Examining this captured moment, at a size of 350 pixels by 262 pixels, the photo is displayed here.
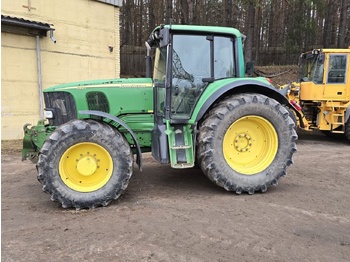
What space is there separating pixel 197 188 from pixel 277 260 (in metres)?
2.17

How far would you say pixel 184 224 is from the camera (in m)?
3.61

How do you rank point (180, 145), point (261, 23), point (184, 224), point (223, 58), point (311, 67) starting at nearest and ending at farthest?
point (184, 224) → point (180, 145) → point (223, 58) → point (311, 67) → point (261, 23)

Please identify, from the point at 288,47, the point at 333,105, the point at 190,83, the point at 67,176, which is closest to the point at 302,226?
the point at 190,83

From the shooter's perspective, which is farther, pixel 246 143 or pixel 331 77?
pixel 331 77

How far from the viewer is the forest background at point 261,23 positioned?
70.0 ft

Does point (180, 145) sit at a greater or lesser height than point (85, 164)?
greater

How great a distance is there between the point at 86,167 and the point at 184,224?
1438 mm

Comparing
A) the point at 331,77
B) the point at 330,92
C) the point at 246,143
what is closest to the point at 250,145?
the point at 246,143

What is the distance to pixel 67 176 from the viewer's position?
13.5 feet

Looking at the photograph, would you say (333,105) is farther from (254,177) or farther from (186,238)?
(186,238)

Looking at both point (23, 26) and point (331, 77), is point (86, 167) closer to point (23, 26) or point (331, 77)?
point (23, 26)

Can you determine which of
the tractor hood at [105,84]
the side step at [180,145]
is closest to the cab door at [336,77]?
the side step at [180,145]

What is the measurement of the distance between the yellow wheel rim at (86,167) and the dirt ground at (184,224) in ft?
1.12

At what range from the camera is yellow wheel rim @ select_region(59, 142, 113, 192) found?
411cm
